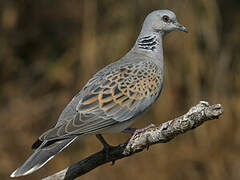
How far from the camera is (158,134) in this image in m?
3.63

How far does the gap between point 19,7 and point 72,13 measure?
0.91 m

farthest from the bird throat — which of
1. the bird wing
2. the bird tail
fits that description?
the bird tail

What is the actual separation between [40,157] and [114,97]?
0.91 meters

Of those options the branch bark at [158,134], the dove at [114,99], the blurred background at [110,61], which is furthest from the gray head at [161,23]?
the blurred background at [110,61]

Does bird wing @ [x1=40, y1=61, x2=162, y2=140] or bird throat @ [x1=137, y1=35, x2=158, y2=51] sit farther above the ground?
bird throat @ [x1=137, y1=35, x2=158, y2=51]

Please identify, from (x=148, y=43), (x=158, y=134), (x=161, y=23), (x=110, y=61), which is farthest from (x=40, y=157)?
(x=110, y=61)

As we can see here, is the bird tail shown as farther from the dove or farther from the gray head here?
the gray head

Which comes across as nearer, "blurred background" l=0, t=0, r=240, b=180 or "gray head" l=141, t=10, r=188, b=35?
"gray head" l=141, t=10, r=188, b=35

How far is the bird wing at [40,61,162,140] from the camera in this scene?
3.92m

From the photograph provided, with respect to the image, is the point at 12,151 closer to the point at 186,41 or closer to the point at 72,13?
the point at 72,13

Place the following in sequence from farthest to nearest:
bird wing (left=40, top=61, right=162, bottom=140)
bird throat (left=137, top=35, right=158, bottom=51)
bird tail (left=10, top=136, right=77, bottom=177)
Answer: bird throat (left=137, top=35, right=158, bottom=51) → bird wing (left=40, top=61, right=162, bottom=140) → bird tail (left=10, top=136, right=77, bottom=177)

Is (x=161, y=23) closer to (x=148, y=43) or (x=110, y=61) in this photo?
(x=148, y=43)

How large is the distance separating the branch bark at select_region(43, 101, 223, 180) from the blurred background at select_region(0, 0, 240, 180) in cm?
348

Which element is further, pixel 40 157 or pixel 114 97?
pixel 114 97
